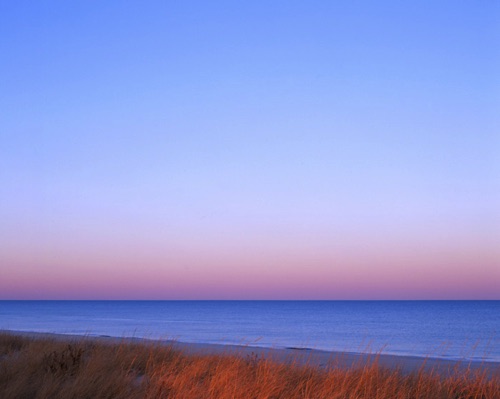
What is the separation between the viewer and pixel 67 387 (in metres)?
7.53

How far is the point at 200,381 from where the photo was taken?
30.3 ft

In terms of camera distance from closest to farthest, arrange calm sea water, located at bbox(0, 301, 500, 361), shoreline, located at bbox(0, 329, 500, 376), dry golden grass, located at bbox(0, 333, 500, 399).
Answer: dry golden grass, located at bbox(0, 333, 500, 399)
shoreline, located at bbox(0, 329, 500, 376)
calm sea water, located at bbox(0, 301, 500, 361)

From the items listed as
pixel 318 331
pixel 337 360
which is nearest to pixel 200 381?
pixel 337 360

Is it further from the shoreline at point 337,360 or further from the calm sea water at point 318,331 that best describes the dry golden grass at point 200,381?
the calm sea water at point 318,331

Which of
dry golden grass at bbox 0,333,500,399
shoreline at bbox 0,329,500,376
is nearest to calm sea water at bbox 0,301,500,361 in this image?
shoreline at bbox 0,329,500,376

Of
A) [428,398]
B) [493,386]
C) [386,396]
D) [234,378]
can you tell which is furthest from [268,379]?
[493,386]

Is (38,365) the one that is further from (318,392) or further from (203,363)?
(318,392)

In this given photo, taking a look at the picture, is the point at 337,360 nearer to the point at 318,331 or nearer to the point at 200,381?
the point at 200,381

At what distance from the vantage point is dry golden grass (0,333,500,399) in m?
7.56

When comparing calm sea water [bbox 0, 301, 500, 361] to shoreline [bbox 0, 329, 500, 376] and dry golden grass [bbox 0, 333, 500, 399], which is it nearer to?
shoreline [bbox 0, 329, 500, 376]

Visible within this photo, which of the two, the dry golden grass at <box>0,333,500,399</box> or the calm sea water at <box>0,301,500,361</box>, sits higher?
the dry golden grass at <box>0,333,500,399</box>

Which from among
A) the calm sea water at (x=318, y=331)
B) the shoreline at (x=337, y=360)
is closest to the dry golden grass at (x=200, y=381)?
the shoreline at (x=337, y=360)

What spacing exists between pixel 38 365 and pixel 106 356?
1.39 metres

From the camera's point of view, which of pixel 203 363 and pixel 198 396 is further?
pixel 203 363
